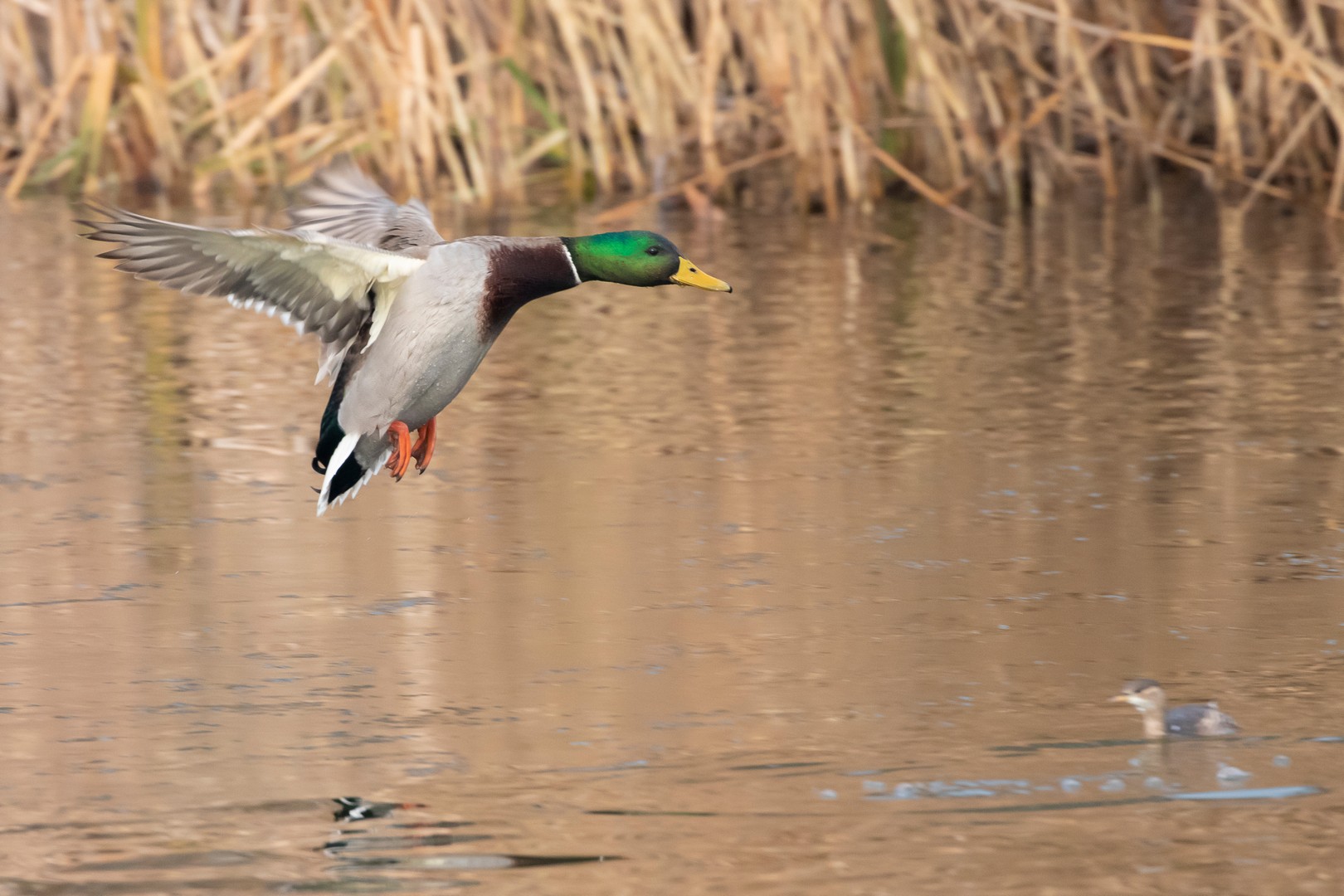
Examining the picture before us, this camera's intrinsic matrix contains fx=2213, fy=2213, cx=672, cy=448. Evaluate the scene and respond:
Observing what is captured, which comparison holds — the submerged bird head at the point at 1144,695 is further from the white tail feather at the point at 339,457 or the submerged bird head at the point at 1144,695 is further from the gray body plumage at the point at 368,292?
the white tail feather at the point at 339,457

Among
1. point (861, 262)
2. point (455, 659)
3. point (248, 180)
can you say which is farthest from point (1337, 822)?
point (248, 180)

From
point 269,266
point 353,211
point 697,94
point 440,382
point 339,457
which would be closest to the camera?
point 269,266

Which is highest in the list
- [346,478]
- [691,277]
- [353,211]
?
[353,211]

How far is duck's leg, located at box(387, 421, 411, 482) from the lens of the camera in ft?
17.2

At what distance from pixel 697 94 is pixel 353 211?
5.30m

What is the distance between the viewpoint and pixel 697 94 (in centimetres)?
1107

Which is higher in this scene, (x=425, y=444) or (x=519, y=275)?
(x=519, y=275)

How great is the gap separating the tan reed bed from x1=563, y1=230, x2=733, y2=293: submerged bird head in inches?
219

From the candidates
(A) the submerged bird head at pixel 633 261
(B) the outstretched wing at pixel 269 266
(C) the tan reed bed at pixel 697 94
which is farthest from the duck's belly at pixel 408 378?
(C) the tan reed bed at pixel 697 94

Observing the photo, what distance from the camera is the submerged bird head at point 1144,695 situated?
390 cm

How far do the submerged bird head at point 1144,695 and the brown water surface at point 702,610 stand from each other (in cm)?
5

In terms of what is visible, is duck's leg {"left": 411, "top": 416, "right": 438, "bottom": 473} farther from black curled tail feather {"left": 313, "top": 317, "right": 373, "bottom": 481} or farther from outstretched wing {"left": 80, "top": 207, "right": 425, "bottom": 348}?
outstretched wing {"left": 80, "top": 207, "right": 425, "bottom": 348}

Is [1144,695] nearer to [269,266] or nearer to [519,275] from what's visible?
[519,275]

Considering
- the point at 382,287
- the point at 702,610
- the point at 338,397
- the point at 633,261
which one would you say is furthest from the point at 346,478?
the point at 702,610
